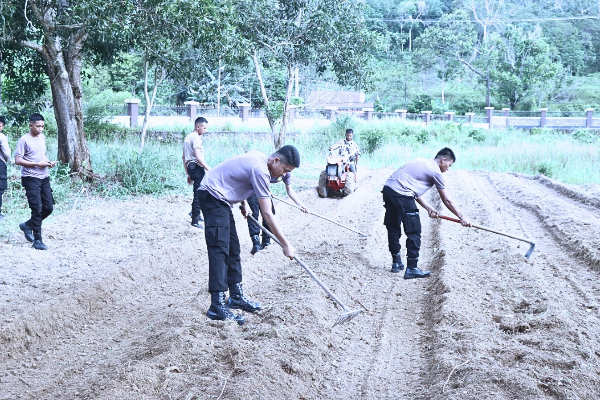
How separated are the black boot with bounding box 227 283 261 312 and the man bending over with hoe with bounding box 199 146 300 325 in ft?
0.69

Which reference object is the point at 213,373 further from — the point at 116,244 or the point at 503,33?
the point at 503,33

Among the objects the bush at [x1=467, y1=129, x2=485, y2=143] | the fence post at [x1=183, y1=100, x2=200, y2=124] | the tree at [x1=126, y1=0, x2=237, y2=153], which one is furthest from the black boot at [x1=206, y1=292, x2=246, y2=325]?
the bush at [x1=467, y1=129, x2=485, y2=143]

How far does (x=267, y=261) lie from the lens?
8.89 meters

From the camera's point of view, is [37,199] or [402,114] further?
[402,114]

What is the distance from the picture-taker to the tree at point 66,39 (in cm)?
1133

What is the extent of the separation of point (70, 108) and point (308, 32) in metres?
7.55

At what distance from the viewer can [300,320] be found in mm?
6039

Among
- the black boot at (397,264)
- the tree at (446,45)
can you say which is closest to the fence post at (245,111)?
the tree at (446,45)

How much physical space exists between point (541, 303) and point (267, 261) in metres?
3.78

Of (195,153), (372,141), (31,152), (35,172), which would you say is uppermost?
(31,152)

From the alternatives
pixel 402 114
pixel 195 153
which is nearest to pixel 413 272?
pixel 195 153

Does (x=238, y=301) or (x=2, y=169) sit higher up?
(x=2, y=169)

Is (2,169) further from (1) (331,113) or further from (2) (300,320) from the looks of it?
(1) (331,113)

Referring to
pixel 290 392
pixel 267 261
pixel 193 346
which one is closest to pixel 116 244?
pixel 267 261
